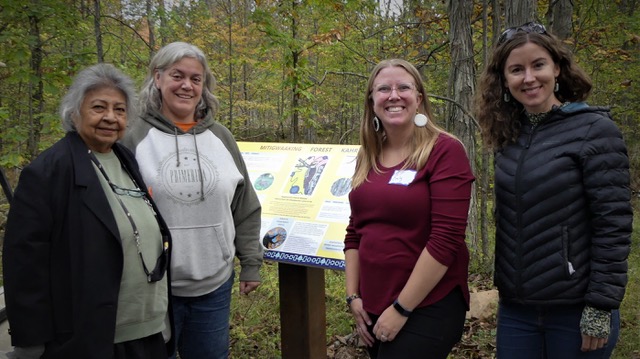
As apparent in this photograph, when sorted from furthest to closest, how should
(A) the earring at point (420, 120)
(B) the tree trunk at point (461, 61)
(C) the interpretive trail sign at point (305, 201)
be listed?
(B) the tree trunk at point (461, 61)
(C) the interpretive trail sign at point (305, 201)
(A) the earring at point (420, 120)

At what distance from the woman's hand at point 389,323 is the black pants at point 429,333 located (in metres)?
0.03

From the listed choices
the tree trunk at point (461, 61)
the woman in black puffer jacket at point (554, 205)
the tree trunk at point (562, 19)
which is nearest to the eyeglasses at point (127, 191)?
the woman in black puffer jacket at point (554, 205)

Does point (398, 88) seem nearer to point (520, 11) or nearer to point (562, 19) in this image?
point (520, 11)

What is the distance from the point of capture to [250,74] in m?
18.7

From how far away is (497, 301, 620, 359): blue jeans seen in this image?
1.77 meters

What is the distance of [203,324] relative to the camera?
94.3 inches

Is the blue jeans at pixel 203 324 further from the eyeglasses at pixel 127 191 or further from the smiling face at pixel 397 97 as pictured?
the smiling face at pixel 397 97

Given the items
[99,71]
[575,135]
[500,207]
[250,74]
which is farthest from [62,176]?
[250,74]

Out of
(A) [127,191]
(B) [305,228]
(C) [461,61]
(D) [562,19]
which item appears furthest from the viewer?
(D) [562,19]

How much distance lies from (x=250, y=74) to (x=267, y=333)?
51.3 ft

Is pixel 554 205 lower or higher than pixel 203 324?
higher

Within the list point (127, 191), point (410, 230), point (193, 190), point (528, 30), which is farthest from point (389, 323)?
point (528, 30)

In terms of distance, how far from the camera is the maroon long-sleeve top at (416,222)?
181 centimetres

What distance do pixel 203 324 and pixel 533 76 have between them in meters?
2.09
